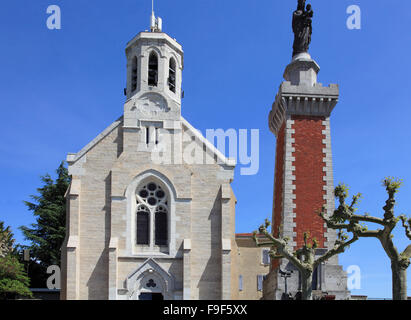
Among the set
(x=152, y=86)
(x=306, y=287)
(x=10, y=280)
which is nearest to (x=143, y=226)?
(x=152, y=86)

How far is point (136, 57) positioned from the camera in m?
35.0

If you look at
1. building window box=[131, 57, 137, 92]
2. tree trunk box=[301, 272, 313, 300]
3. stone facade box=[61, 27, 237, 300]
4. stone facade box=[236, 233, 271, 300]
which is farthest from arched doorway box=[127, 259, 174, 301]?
stone facade box=[236, 233, 271, 300]

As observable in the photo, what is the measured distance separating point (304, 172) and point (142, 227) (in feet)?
33.8

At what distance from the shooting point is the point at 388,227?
22812mm

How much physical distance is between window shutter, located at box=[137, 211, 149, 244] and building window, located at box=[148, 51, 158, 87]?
27.6 feet

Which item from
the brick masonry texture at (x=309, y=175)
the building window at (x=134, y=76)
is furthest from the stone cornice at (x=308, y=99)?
the building window at (x=134, y=76)

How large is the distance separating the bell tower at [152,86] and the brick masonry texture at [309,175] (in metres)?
7.70

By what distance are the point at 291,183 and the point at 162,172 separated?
7795 mm

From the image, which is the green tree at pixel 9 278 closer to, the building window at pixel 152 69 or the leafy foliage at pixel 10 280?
the leafy foliage at pixel 10 280

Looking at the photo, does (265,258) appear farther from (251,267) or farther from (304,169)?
(304,169)
